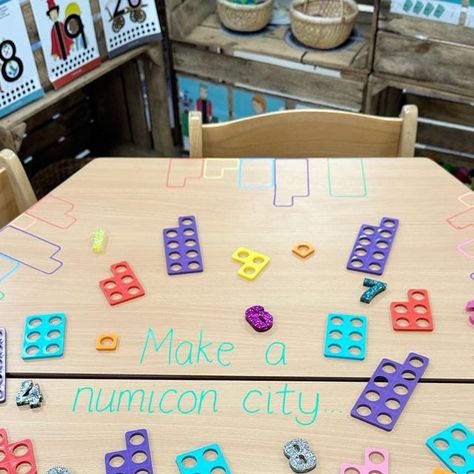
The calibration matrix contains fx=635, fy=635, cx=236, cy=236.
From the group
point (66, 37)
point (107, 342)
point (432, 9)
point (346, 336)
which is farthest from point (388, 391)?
point (66, 37)

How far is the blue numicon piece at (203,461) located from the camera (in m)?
0.83

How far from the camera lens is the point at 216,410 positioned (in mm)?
896

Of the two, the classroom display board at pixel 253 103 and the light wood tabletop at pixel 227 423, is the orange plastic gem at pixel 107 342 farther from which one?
the classroom display board at pixel 253 103

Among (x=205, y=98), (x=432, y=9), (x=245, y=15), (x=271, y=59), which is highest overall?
(x=432, y=9)

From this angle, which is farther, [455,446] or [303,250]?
[303,250]

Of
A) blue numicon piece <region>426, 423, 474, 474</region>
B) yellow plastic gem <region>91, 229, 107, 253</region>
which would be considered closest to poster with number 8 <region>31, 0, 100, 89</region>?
yellow plastic gem <region>91, 229, 107, 253</region>

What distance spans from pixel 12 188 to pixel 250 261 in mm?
498

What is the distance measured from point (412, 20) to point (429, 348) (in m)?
1.11

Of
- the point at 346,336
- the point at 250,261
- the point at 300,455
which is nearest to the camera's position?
the point at 300,455

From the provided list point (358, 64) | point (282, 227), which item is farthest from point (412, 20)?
point (282, 227)

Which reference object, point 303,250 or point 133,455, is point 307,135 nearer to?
point 303,250

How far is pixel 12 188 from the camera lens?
1235 mm

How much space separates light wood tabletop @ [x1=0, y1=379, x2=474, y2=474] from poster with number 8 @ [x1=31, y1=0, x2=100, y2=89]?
106 centimetres

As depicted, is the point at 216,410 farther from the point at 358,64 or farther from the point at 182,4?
the point at 182,4
